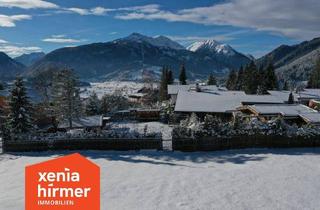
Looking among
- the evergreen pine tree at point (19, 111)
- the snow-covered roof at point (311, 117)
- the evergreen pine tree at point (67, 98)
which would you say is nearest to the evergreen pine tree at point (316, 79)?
the snow-covered roof at point (311, 117)

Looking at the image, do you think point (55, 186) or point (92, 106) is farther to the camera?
point (92, 106)

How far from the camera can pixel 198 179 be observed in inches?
827

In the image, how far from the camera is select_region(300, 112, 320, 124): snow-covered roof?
36.3 m

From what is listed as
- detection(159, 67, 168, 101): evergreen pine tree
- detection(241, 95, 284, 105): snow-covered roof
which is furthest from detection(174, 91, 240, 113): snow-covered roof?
Answer: detection(159, 67, 168, 101): evergreen pine tree

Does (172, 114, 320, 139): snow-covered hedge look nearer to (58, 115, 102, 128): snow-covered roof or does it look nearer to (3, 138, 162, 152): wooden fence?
(3, 138, 162, 152): wooden fence

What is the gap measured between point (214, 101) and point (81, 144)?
25648 millimetres

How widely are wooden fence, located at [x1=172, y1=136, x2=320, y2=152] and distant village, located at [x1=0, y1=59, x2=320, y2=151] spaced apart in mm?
395

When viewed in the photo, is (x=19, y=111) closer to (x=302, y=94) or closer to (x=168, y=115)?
(x=168, y=115)

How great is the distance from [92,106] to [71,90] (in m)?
17.2

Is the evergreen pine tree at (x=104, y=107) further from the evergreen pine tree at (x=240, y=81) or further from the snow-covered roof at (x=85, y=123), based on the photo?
the evergreen pine tree at (x=240, y=81)

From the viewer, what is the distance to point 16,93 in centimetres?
3466

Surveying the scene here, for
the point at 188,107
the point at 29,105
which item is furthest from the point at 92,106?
the point at 29,105

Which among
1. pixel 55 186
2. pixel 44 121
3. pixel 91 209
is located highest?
pixel 55 186

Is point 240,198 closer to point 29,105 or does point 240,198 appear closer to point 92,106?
point 29,105
